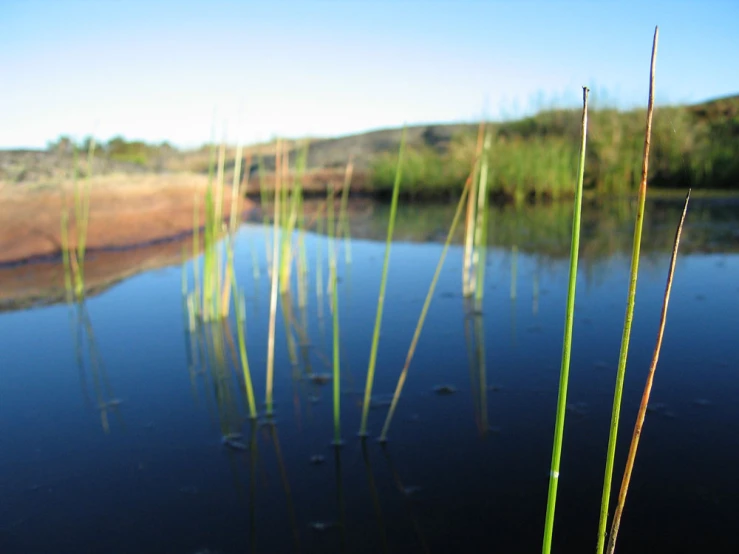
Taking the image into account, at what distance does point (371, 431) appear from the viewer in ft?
3.28

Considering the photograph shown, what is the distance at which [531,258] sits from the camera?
2547mm

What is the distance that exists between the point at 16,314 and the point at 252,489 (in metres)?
1.29

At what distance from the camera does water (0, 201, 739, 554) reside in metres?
0.74

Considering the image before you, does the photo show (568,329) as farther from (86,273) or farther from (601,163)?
(601,163)

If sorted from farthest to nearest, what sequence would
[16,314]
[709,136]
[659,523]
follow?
[709,136] → [16,314] → [659,523]

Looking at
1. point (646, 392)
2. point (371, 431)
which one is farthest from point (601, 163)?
point (646, 392)

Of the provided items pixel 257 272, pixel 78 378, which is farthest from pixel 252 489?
pixel 257 272

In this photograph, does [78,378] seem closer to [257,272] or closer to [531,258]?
[257,272]

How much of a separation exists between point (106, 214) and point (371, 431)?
2.42 meters

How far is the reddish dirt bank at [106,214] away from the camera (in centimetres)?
245

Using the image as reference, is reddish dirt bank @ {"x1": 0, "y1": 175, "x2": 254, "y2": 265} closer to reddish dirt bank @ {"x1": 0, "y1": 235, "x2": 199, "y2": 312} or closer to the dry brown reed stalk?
reddish dirt bank @ {"x1": 0, "y1": 235, "x2": 199, "y2": 312}

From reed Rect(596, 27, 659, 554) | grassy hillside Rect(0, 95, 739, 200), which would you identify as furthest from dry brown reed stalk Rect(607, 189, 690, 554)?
grassy hillside Rect(0, 95, 739, 200)

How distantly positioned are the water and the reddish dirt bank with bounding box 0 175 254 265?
2.62 feet

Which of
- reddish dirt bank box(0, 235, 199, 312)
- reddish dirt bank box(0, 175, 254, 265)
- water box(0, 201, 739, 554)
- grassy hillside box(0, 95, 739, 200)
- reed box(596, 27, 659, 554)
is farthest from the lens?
grassy hillside box(0, 95, 739, 200)
